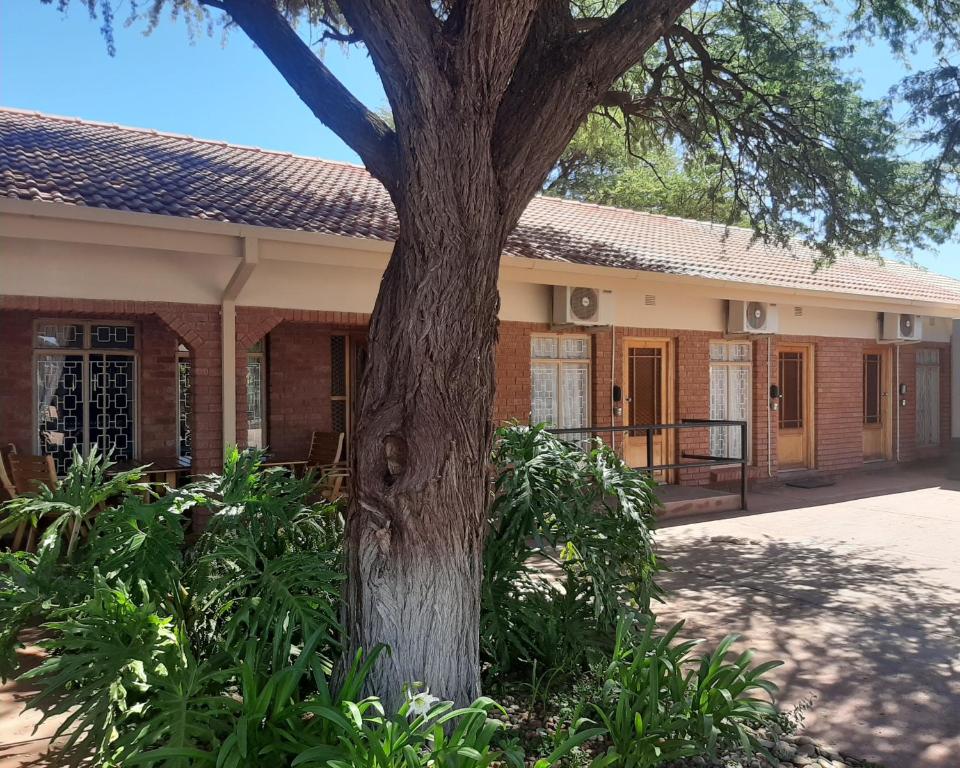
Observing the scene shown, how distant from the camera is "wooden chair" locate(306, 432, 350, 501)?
956cm

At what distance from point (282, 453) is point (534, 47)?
24.7ft

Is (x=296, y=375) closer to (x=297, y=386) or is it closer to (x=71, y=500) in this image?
(x=297, y=386)

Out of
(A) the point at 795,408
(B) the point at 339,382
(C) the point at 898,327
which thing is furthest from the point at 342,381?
(C) the point at 898,327

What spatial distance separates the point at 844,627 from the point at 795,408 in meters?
8.71

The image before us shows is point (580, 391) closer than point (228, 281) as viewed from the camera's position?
No

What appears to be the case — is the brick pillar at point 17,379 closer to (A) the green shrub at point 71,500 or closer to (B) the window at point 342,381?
(B) the window at point 342,381

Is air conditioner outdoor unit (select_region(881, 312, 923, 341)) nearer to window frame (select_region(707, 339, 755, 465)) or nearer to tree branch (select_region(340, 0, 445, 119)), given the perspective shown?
window frame (select_region(707, 339, 755, 465))

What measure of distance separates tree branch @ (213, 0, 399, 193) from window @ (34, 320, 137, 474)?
6450 mm

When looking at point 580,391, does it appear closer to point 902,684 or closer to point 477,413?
point 902,684

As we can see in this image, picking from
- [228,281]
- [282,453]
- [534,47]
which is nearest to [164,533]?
[534,47]

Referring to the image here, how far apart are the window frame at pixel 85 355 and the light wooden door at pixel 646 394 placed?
6.42 metres

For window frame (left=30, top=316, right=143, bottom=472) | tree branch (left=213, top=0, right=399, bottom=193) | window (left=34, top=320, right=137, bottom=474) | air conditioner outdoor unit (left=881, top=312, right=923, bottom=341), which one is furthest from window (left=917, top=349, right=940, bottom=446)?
tree branch (left=213, top=0, right=399, bottom=193)

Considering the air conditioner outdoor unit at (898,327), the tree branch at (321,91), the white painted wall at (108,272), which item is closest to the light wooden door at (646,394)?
the air conditioner outdoor unit at (898,327)

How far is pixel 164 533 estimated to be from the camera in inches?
160
